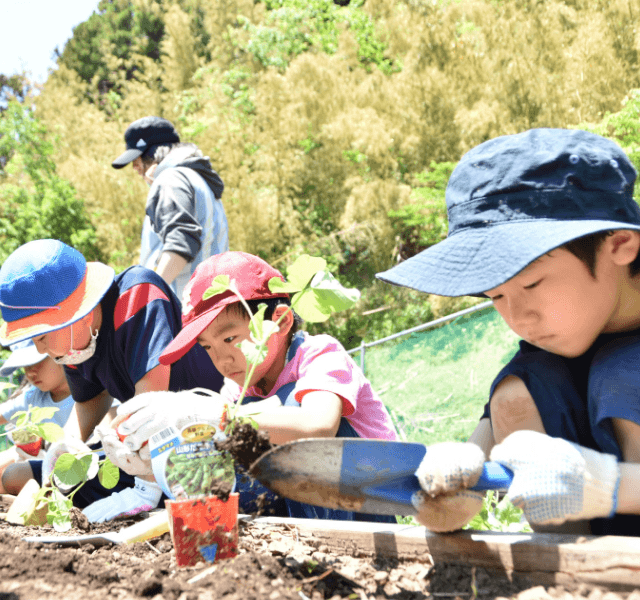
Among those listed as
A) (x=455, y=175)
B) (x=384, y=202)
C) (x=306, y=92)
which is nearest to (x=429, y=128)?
(x=384, y=202)

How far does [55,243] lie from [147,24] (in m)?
24.8

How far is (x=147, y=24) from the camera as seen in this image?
23719mm

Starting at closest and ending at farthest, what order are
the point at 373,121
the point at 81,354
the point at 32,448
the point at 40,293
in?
the point at 40,293
the point at 81,354
the point at 32,448
the point at 373,121

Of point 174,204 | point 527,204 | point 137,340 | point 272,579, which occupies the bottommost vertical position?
point 272,579

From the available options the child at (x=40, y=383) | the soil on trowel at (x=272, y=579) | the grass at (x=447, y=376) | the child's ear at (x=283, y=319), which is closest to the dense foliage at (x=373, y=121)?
the grass at (x=447, y=376)

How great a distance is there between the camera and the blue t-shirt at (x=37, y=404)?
11.0 ft

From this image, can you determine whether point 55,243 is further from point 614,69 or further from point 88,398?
point 614,69

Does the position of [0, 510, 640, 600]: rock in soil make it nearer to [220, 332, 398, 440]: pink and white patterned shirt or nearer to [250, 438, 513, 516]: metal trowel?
[250, 438, 513, 516]: metal trowel

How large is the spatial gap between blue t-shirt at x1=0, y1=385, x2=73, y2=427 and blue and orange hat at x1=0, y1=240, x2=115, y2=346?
130 centimetres

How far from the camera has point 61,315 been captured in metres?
2.16

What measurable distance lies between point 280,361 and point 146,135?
2166 mm

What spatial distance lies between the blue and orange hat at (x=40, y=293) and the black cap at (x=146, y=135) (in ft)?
4.84

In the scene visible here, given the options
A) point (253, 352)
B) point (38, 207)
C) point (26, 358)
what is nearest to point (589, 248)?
point (253, 352)

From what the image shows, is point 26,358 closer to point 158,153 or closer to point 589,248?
point 158,153
